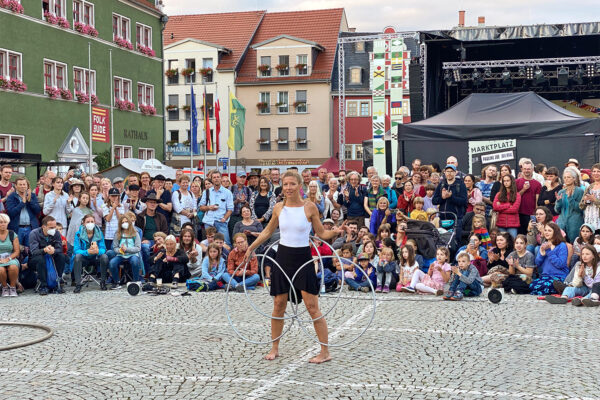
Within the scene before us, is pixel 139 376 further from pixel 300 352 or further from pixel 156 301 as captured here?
pixel 156 301

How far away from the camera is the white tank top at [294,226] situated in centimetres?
851

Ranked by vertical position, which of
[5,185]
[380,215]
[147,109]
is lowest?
[380,215]

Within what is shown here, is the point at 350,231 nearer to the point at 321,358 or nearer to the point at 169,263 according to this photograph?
the point at 169,263

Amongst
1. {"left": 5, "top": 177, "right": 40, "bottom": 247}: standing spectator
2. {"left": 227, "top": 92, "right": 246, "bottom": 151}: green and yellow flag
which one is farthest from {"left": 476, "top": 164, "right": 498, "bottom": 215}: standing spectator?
{"left": 227, "top": 92, "right": 246, "bottom": 151}: green and yellow flag

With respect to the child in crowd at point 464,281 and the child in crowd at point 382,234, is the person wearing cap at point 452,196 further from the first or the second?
the child in crowd at point 464,281

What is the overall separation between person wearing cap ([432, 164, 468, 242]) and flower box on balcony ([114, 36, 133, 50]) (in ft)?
92.9

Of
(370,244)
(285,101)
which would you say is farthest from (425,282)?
(285,101)

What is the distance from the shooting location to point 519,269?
14156mm

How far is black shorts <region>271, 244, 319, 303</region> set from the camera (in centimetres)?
848

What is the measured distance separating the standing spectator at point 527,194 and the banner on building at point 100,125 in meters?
26.0

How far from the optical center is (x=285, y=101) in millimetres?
65188

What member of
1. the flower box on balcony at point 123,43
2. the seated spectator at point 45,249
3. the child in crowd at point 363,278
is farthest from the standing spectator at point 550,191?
the flower box on balcony at point 123,43

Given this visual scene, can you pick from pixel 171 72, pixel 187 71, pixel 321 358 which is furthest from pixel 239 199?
pixel 171 72

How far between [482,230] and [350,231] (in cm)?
245
